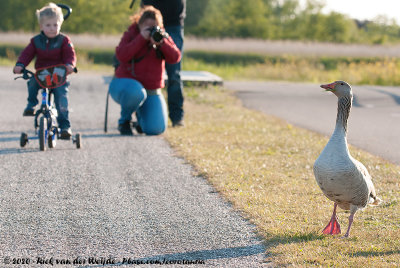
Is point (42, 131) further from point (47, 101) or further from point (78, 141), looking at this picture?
point (78, 141)

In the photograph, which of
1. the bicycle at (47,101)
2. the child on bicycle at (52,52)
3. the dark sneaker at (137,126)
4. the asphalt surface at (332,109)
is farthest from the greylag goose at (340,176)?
the dark sneaker at (137,126)

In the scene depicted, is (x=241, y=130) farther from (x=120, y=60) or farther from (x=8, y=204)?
(x=8, y=204)

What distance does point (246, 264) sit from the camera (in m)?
4.04

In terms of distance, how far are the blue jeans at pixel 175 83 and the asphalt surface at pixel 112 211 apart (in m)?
1.60

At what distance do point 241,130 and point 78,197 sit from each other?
490cm

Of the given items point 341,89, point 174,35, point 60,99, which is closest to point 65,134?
point 60,99

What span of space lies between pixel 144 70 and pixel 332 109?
612cm

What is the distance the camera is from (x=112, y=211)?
17.2ft

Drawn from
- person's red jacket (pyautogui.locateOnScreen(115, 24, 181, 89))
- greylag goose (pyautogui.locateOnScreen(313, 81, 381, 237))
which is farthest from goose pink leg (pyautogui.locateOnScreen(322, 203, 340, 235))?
person's red jacket (pyautogui.locateOnScreen(115, 24, 181, 89))

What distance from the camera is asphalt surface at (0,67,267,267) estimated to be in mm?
4195

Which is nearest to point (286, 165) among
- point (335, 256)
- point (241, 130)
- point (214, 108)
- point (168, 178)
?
point (168, 178)

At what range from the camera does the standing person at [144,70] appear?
343 inches

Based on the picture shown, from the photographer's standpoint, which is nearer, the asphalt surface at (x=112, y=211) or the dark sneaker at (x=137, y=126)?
the asphalt surface at (x=112, y=211)

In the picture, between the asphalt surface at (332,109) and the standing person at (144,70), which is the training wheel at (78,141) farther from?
the asphalt surface at (332,109)
